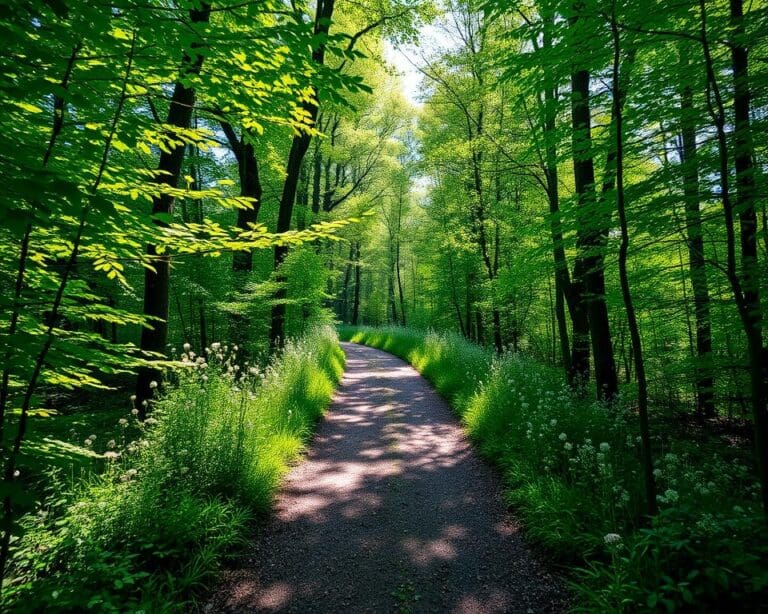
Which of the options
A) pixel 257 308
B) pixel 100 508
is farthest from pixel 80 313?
pixel 257 308

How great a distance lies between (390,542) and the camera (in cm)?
344

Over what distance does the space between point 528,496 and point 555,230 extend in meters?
3.32

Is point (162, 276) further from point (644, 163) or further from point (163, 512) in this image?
point (644, 163)

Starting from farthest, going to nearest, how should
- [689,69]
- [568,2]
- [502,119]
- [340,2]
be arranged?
[502,119] < [340,2] < [689,69] < [568,2]

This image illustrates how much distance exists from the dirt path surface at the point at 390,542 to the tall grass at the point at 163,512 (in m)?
0.35

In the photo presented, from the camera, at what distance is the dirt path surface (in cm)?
276

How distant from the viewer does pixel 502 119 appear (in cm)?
1220

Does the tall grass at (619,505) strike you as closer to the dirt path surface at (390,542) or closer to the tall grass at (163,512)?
the dirt path surface at (390,542)

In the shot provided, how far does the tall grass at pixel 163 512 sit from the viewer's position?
2.32 metres

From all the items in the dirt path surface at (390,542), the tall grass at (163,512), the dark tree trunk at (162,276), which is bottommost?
the dirt path surface at (390,542)

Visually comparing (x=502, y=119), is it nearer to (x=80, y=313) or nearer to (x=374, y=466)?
(x=374, y=466)

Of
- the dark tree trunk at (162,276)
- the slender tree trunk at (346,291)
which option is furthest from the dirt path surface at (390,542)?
the slender tree trunk at (346,291)

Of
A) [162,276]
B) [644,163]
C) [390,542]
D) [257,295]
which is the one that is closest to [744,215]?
[644,163]

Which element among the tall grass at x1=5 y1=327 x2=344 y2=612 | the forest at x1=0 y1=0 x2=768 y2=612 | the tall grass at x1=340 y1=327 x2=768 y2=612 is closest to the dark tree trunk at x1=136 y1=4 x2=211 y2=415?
the forest at x1=0 y1=0 x2=768 y2=612
